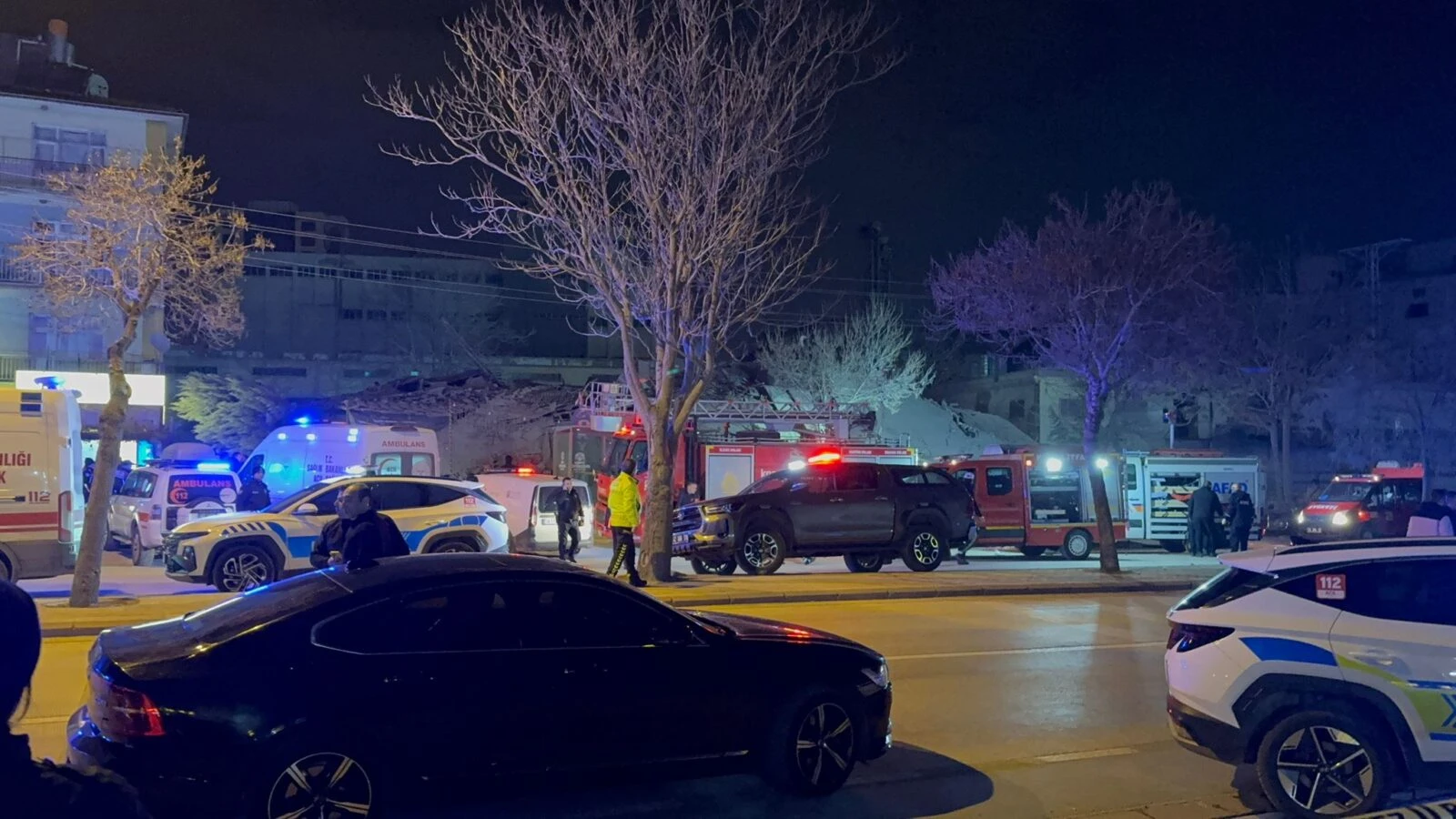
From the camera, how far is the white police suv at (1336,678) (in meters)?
6.07

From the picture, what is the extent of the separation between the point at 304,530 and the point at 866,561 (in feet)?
32.9

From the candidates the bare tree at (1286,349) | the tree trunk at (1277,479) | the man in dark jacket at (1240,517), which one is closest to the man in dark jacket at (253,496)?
the man in dark jacket at (1240,517)

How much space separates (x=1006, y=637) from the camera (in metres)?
12.6

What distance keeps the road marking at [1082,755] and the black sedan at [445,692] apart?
1389 millimetres

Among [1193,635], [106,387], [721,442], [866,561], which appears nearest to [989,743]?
[1193,635]

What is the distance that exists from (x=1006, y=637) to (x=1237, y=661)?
21.0 ft

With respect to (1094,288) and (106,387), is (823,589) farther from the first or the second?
(106,387)

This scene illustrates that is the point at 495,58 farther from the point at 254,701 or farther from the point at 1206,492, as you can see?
the point at 1206,492

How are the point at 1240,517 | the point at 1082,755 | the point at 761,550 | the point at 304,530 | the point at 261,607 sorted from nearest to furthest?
the point at 261,607 → the point at 1082,755 → the point at 304,530 → the point at 761,550 → the point at 1240,517

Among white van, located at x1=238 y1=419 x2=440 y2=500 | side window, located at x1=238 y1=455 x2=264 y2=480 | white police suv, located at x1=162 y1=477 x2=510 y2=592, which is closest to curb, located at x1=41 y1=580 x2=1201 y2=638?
white police suv, located at x1=162 y1=477 x2=510 y2=592

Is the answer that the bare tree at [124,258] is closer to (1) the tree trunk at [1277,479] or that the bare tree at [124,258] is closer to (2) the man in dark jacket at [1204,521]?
(2) the man in dark jacket at [1204,521]

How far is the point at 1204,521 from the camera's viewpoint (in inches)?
983

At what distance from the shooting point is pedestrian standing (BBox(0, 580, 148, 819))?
2.26m

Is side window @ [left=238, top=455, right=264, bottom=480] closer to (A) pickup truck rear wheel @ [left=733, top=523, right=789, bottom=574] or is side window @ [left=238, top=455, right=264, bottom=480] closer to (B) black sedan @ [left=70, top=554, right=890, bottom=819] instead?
(A) pickup truck rear wheel @ [left=733, top=523, right=789, bottom=574]
